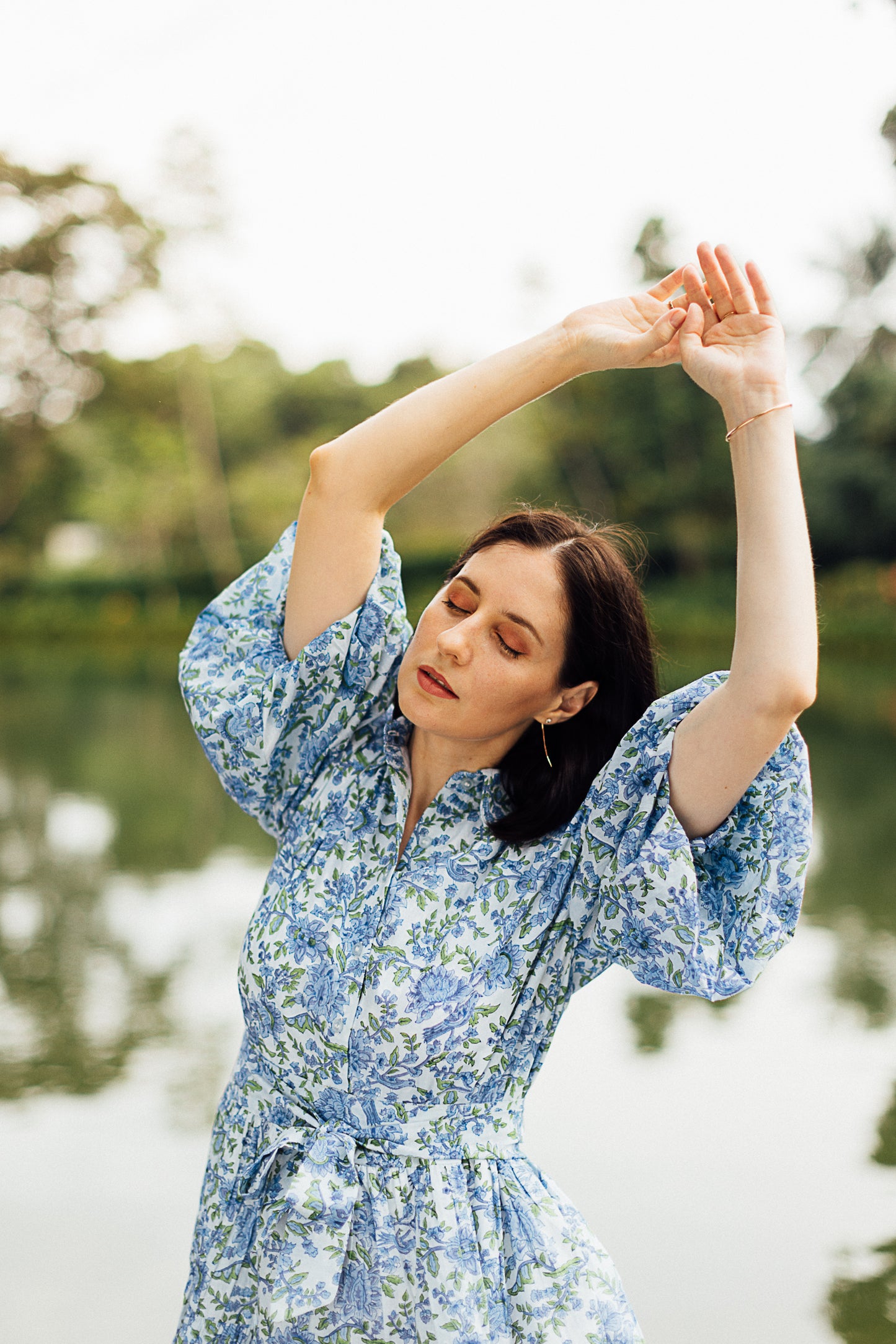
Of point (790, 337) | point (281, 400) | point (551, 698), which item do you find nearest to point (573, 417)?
point (790, 337)

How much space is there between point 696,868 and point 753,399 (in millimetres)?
444

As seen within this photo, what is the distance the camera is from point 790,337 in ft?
72.5

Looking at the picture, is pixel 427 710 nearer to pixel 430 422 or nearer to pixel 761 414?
pixel 430 422

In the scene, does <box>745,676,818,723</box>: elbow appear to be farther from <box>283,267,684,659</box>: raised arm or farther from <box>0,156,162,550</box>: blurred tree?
<box>0,156,162,550</box>: blurred tree

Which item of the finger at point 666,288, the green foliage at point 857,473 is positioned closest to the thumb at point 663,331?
the finger at point 666,288

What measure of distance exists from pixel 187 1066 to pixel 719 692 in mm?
2521

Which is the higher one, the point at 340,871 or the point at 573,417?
the point at 573,417

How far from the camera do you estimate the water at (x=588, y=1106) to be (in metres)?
2.34

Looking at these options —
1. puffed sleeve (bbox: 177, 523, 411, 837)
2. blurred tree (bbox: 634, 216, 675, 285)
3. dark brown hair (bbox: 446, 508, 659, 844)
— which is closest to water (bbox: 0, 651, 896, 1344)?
dark brown hair (bbox: 446, 508, 659, 844)

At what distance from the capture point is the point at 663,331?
1.25 metres

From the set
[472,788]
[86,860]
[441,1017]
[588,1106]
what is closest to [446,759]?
[472,788]

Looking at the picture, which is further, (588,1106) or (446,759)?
(588,1106)

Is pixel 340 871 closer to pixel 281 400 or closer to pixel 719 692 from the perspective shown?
pixel 719 692

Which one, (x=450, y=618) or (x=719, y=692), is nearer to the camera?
(x=719, y=692)
